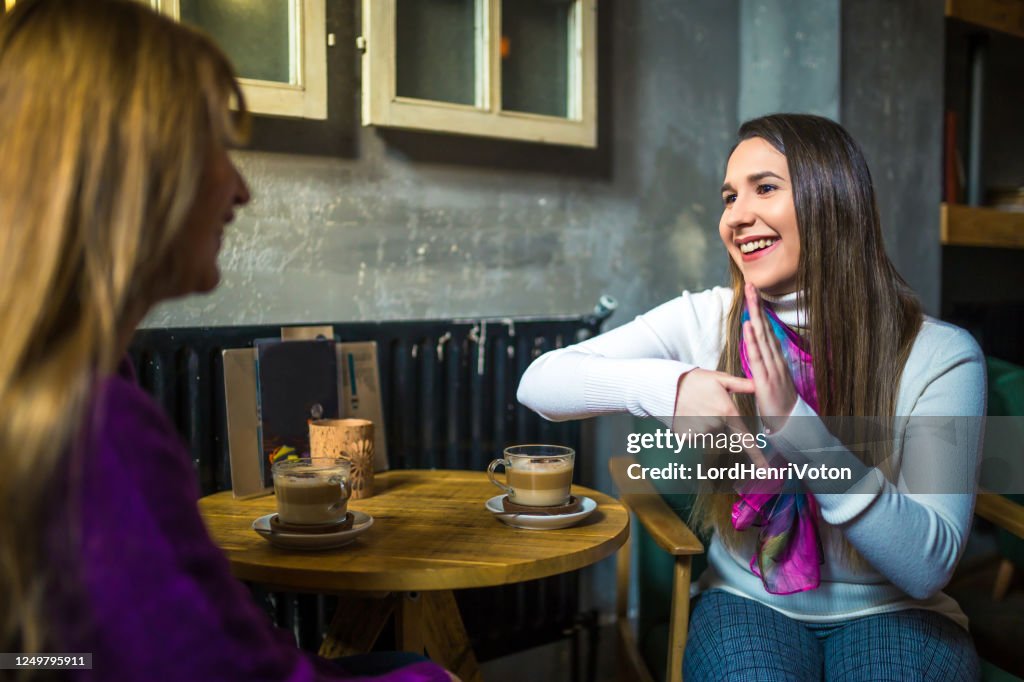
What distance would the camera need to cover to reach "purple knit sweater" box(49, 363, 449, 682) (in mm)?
619

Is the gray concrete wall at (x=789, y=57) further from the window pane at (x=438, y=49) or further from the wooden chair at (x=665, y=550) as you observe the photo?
the wooden chair at (x=665, y=550)

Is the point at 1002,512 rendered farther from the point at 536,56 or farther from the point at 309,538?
the point at 536,56

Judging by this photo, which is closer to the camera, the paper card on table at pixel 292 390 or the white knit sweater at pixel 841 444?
the white knit sweater at pixel 841 444

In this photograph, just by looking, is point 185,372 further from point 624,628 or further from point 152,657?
point 152,657

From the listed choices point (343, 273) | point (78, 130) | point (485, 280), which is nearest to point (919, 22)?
point (485, 280)

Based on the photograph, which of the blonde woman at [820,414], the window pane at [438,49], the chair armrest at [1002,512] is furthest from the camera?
the window pane at [438,49]

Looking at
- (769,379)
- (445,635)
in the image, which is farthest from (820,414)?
(445,635)

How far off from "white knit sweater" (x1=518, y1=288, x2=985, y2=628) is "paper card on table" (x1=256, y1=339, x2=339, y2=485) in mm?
406

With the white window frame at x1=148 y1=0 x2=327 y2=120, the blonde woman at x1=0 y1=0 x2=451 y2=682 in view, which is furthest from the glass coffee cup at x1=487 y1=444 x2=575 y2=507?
the white window frame at x1=148 y1=0 x2=327 y2=120

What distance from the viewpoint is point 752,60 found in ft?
8.45

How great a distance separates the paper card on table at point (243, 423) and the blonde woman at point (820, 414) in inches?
20.5

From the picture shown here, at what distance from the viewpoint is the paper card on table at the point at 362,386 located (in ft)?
5.78

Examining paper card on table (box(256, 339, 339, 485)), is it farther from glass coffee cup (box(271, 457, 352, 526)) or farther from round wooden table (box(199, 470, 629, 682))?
glass coffee cup (box(271, 457, 352, 526))

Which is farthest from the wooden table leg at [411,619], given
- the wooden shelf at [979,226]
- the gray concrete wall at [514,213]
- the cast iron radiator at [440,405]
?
the wooden shelf at [979,226]
